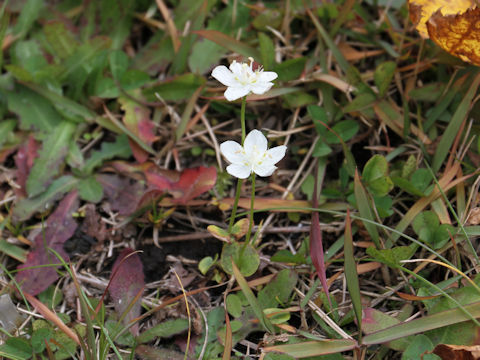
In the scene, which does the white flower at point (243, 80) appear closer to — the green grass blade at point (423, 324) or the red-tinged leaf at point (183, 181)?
the red-tinged leaf at point (183, 181)

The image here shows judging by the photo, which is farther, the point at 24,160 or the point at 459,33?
the point at 24,160

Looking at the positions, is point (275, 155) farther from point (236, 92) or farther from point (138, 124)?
point (138, 124)

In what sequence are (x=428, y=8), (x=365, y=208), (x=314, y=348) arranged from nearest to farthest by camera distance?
(x=314, y=348), (x=365, y=208), (x=428, y=8)

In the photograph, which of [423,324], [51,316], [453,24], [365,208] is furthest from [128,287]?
[453,24]

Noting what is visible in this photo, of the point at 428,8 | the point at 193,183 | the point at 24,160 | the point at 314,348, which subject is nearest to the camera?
the point at 314,348

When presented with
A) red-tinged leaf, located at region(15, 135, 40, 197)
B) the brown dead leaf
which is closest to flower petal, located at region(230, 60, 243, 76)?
the brown dead leaf

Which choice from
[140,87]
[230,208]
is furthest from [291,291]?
[140,87]
